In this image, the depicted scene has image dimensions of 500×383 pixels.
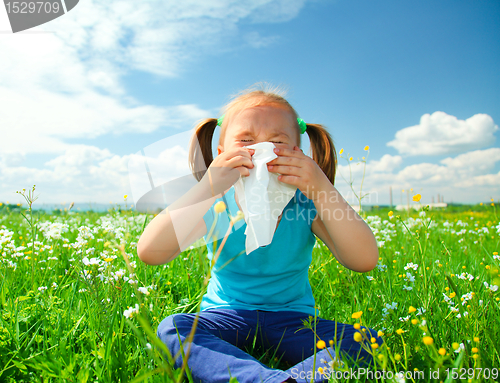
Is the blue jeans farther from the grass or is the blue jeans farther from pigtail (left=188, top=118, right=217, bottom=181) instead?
pigtail (left=188, top=118, right=217, bottom=181)

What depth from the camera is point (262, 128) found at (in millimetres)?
1744

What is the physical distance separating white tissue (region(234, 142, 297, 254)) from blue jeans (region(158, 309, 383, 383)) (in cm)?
38

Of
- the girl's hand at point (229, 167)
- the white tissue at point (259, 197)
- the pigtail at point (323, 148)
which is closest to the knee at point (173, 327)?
the white tissue at point (259, 197)

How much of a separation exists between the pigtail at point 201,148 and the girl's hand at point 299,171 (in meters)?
0.87

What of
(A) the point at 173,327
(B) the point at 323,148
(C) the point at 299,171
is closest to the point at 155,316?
(A) the point at 173,327

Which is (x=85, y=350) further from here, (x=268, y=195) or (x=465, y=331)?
(x=465, y=331)

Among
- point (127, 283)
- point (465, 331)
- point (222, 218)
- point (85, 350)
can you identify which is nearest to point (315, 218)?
point (222, 218)

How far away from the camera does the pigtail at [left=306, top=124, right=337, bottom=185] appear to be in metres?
2.35

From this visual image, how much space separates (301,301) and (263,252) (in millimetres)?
345

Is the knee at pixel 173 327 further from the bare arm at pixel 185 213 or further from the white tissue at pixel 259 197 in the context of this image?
the white tissue at pixel 259 197

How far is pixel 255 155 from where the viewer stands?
1665mm

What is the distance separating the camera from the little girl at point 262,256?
1.31 meters

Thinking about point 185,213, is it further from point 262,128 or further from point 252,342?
point 252,342

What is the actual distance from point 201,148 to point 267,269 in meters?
1.05
